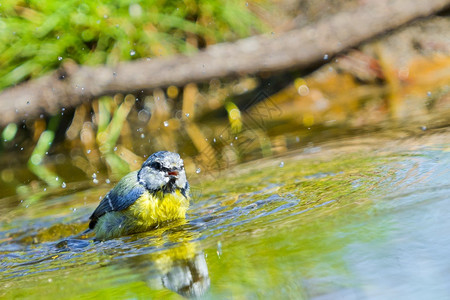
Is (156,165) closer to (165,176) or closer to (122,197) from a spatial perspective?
(165,176)

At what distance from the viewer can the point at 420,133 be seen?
503cm

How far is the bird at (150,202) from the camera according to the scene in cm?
434

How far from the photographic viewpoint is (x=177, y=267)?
2.95 meters

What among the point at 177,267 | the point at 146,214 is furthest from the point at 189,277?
the point at 146,214

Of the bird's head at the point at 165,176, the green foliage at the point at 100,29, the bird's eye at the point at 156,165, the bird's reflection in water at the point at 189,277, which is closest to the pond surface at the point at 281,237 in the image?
the bird's reflection in water at the point at 189,277

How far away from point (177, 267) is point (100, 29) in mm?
5560

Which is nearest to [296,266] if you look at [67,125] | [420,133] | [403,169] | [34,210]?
[403,169]

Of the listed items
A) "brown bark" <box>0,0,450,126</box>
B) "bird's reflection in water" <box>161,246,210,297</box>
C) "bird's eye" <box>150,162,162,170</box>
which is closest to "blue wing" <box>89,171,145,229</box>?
"bird's eye" <box>150,162,162,170</box>

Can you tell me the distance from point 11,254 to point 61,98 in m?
3.53

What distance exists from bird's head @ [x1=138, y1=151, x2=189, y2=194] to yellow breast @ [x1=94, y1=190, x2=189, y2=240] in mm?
43

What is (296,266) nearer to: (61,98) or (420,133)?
(420,133)

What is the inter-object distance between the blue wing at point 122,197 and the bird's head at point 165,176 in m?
0.06

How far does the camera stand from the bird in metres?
4.34

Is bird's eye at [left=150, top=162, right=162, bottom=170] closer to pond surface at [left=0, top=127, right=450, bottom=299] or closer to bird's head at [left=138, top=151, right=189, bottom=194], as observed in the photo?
bird's head at [left=138, top=151, right=189, bottom=194]
